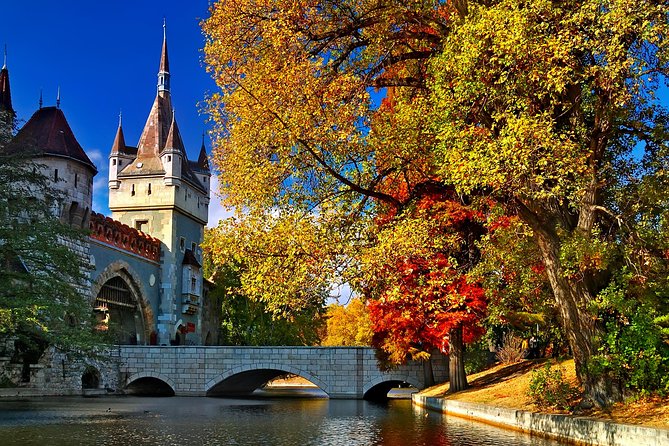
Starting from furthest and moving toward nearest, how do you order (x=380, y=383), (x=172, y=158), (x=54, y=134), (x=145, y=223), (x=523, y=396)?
1. (x=172, y=158)
2. (x=145, y=223)
3. (x=54, y=134)
4. (x=380, y=383)
5. (x=523, y=396)

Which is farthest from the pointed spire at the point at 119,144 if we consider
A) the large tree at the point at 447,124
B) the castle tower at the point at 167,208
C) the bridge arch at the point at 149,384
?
the large tree at the point at 447,124

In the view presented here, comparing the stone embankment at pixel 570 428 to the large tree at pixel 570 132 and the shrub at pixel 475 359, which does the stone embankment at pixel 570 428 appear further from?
the shrub at pixel 475 359

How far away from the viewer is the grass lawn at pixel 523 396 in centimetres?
1055

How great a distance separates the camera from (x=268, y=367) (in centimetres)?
3344

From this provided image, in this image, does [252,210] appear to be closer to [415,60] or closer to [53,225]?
[415,60]

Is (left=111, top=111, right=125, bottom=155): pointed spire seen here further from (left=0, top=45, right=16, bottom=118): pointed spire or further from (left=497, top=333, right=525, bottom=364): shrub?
(left=497, top=333, right=525, bottom=364): shrub

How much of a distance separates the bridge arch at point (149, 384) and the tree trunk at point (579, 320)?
25988mm

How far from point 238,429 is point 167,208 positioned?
31864 millimetres

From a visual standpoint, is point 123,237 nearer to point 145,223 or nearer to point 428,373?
point 145,223

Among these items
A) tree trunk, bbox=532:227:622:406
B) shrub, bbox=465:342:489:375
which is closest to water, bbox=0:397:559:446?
tree trunk, bbox=532:227:622:406

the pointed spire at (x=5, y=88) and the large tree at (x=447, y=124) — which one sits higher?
the pointed spire at (x=5, y=88)

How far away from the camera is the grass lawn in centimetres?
1055

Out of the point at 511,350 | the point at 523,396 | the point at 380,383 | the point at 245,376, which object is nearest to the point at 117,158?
the point at 245,376

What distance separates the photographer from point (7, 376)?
29078 millimetres
